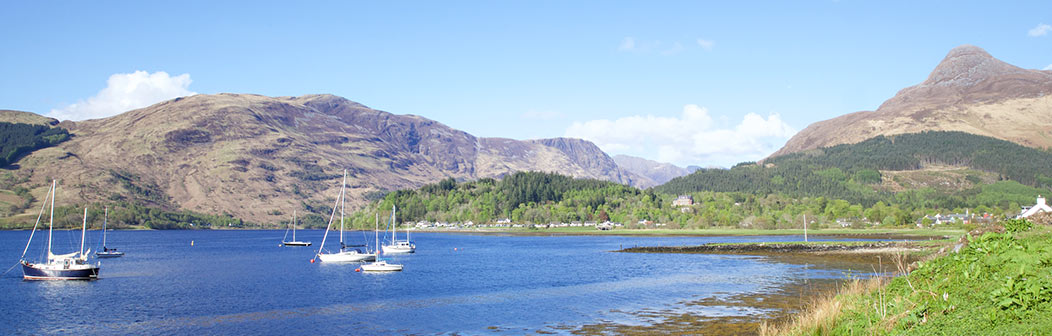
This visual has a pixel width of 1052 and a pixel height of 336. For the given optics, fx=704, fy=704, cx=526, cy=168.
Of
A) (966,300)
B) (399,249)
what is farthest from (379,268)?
(966,300)

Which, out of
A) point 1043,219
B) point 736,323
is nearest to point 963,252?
point 736,323

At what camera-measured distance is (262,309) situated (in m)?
52.4

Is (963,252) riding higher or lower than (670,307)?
higher

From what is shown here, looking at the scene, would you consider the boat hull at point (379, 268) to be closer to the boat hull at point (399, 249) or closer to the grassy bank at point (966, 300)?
the boat hull at point (399, 249)

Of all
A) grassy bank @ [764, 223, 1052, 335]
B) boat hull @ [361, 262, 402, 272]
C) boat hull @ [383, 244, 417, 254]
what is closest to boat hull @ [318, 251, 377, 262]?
boat hull @ [361, 262, 402, 272]

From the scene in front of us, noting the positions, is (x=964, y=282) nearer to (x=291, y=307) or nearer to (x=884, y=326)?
(x=884, y=326)

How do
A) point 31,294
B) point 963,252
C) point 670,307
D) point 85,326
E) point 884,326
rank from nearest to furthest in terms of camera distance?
point 884,326
point 963,252
point 85,326
point 670,307
point 31,294

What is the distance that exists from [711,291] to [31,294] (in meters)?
59.1

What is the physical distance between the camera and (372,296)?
199 feet

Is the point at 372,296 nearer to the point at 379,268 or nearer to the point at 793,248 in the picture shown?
the point at 379,268

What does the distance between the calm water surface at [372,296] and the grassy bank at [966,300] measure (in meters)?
17.9

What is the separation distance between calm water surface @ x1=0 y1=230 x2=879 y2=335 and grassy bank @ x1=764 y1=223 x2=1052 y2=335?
1793cm

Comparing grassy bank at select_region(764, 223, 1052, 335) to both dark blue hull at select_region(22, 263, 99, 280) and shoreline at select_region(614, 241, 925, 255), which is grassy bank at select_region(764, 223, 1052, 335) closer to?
dark blue hull at select_region(22, 263, 99, 280)

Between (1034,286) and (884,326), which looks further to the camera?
(884,326)
